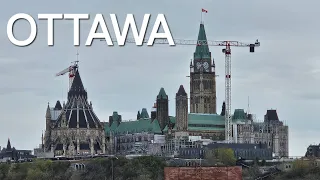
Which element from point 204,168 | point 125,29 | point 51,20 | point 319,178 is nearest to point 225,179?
point 204,168

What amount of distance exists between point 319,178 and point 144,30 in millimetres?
123240

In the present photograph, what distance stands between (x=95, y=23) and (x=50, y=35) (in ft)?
11.4

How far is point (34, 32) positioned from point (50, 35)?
294 cm

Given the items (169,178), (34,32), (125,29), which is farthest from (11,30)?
(169,178)

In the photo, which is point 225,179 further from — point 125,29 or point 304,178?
point 304,178

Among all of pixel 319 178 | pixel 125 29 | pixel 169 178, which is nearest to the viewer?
pixel 169 178

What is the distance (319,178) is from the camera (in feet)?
620

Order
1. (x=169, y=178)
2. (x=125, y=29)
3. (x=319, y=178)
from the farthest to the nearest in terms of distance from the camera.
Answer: (x=319, y=178) < (x=125, y=29) < (x=169, y=178)

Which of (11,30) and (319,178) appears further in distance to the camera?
(319,178)

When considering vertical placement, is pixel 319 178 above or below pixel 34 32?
below

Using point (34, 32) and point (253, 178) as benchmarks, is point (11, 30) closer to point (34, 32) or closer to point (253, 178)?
point (34, 32)

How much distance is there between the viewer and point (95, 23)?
69.8 m

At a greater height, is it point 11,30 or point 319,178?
point 11,30

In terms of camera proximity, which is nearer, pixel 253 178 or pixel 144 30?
pixel 144 30
